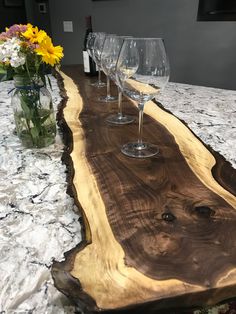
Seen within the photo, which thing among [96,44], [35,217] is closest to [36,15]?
[96,44]

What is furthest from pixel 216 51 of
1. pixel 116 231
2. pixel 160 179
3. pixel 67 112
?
pixel 116 231

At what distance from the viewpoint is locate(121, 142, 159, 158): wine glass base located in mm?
668

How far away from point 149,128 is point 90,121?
0.18m

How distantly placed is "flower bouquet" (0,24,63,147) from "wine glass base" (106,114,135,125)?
19 centimetres

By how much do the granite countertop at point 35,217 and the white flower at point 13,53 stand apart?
0.72 feet

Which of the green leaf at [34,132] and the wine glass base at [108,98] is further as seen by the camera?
the wine glass base at [108,98]

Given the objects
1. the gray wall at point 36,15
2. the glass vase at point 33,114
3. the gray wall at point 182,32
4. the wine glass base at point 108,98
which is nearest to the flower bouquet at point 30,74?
the glass vase at point 33,114

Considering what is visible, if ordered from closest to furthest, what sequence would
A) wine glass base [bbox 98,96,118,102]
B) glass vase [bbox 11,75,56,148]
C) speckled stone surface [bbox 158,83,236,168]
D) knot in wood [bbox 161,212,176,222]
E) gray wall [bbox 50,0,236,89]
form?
knot in wood [bbox 161,212,176,222] → glass vase [bbox 11,75,56,148] → speckled stone surface [bbox 158,83,236,168] → wine glass base [bbox 98,96,118,102] → gray wall [bbox 50,0,236,89]

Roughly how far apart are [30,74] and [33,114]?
0.10 metres

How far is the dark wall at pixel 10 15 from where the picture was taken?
3.39 metres

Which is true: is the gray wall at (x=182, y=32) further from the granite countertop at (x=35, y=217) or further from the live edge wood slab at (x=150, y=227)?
the live edge wood slab at (x=150, y=227)

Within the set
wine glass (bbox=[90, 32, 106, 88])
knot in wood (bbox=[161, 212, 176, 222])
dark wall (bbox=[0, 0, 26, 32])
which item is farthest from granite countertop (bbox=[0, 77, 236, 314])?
dark wall (bbox=[0, 0, 26, 32])

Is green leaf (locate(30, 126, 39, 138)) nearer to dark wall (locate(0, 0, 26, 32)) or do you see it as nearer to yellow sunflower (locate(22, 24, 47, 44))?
yellow sunflower (locate(22, 24, 47, 44))

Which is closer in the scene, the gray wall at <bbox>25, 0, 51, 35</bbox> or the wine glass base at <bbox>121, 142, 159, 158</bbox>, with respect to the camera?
the wine glass base at <bbox>121, 142, 159, 158</bbox>
